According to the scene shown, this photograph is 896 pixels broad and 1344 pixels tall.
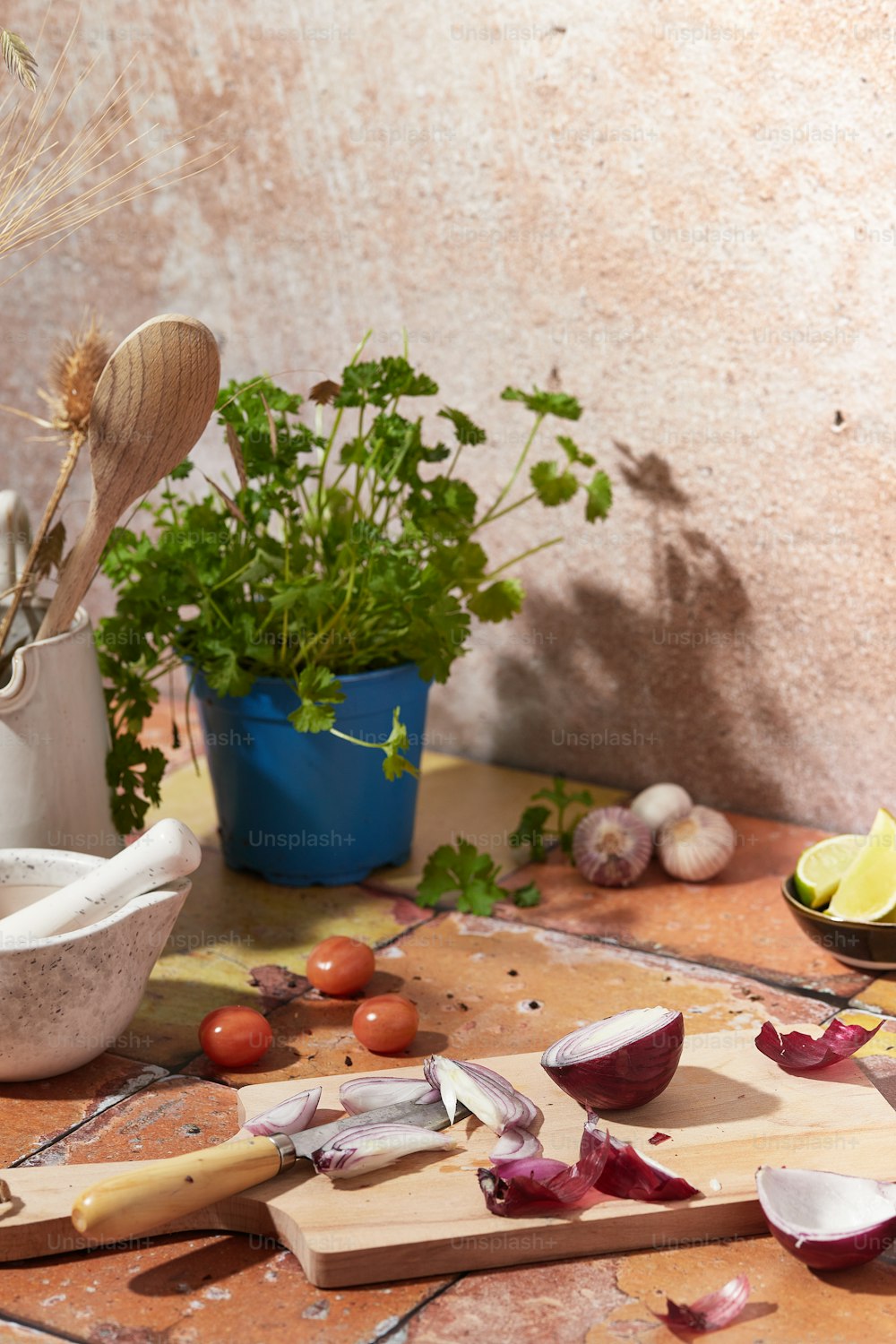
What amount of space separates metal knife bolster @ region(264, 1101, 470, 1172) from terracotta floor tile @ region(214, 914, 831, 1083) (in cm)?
17

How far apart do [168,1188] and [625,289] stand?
1.19 m

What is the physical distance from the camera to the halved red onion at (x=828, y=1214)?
926 mm

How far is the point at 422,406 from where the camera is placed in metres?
1.88

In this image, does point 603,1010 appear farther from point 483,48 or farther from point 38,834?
point 483,48

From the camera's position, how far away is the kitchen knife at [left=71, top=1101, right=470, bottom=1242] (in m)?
0.91

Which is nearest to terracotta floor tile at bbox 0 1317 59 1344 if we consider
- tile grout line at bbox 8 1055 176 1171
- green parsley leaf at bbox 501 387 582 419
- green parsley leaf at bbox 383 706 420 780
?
tile grout line at bbox 8 1055 176 1171

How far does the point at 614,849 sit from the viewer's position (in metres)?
1.60

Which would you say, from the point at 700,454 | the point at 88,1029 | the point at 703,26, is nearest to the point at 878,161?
the point at 703,26

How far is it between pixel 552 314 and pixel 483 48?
325 millimetres

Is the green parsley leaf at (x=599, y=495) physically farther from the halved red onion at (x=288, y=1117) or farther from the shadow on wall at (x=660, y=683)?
the halved red onion at (x=288, y=1117)

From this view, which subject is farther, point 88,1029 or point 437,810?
point 437,810

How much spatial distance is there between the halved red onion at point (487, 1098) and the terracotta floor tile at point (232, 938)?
0.99ft

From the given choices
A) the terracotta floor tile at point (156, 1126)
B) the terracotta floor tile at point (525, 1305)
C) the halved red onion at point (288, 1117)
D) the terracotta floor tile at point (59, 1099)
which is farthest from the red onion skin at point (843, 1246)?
the terracotta floor tile at point (59, 1099)

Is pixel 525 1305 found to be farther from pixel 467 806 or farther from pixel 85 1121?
pixel 467 806
